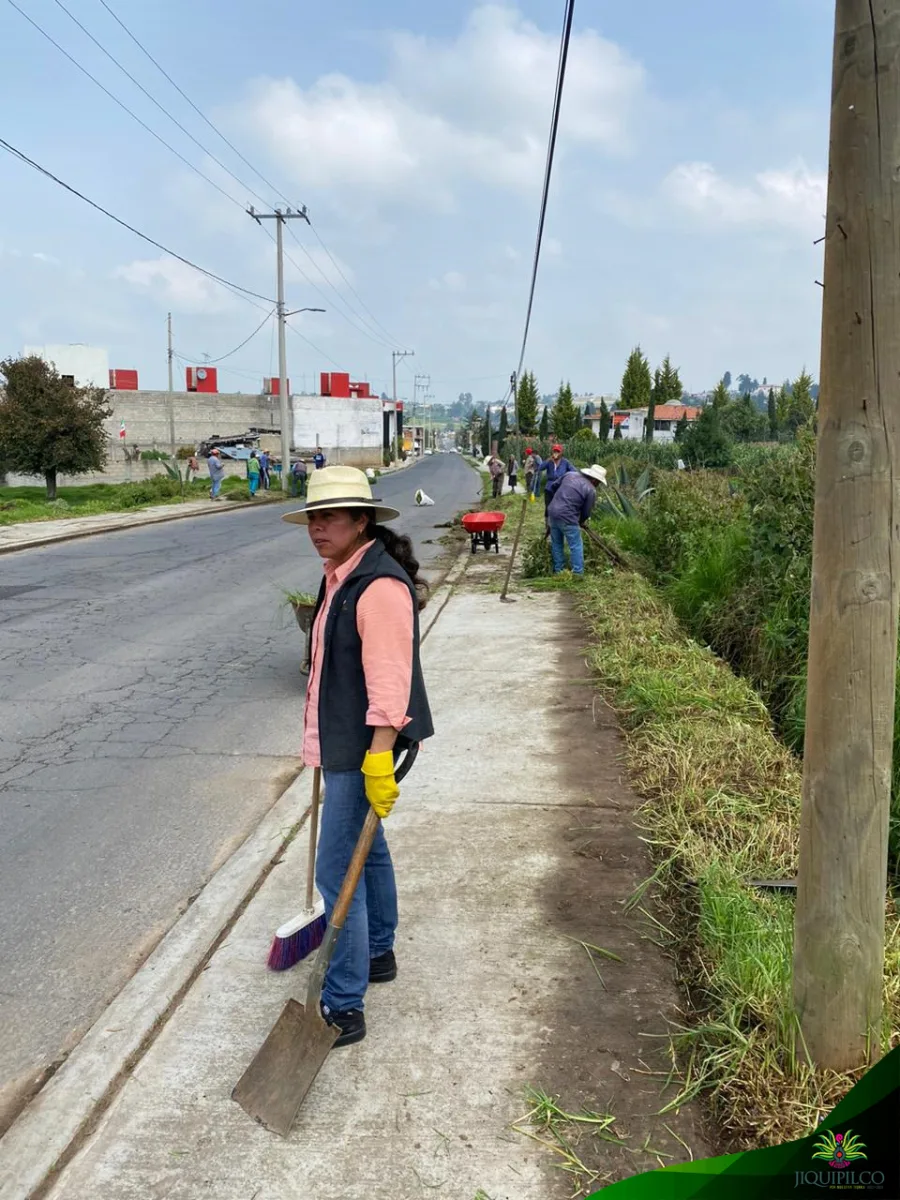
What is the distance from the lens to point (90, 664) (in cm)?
832

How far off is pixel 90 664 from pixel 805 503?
6.23m

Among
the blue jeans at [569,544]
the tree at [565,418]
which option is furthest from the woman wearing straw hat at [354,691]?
the tree at [565,418]

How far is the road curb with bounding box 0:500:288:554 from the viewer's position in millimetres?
17302

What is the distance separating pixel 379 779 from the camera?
2785mm

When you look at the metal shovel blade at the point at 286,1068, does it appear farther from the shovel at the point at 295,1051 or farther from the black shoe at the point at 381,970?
the black shoe at the point at 381,970

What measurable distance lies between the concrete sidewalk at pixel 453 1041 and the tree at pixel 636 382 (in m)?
97.7

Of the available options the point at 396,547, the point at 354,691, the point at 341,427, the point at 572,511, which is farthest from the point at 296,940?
the point at 341,427

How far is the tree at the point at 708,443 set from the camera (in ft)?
130

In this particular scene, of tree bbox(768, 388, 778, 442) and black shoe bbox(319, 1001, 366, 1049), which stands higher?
tree bbox(768, 388, 778, 442)

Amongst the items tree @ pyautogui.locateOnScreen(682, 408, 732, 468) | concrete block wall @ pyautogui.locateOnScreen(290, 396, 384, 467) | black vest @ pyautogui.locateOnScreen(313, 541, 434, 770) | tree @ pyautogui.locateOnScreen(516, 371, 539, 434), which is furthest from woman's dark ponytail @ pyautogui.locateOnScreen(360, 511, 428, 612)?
tree @ pyautogui.locateOnScreen(516, 371, 539, 434)

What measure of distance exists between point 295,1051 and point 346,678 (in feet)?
3.55

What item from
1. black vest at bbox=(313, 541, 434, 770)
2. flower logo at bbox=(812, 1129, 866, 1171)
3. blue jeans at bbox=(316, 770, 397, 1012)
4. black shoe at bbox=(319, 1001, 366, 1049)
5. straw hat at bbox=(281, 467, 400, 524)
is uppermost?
straw hat at bbox=(281, 467, 400, 524)

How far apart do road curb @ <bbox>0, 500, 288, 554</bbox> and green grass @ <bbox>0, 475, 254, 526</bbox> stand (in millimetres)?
1916

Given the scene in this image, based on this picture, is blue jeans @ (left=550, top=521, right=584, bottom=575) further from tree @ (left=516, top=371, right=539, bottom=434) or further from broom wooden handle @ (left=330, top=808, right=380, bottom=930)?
tree @ (left=516, top=371, right=539, bottom=434)
